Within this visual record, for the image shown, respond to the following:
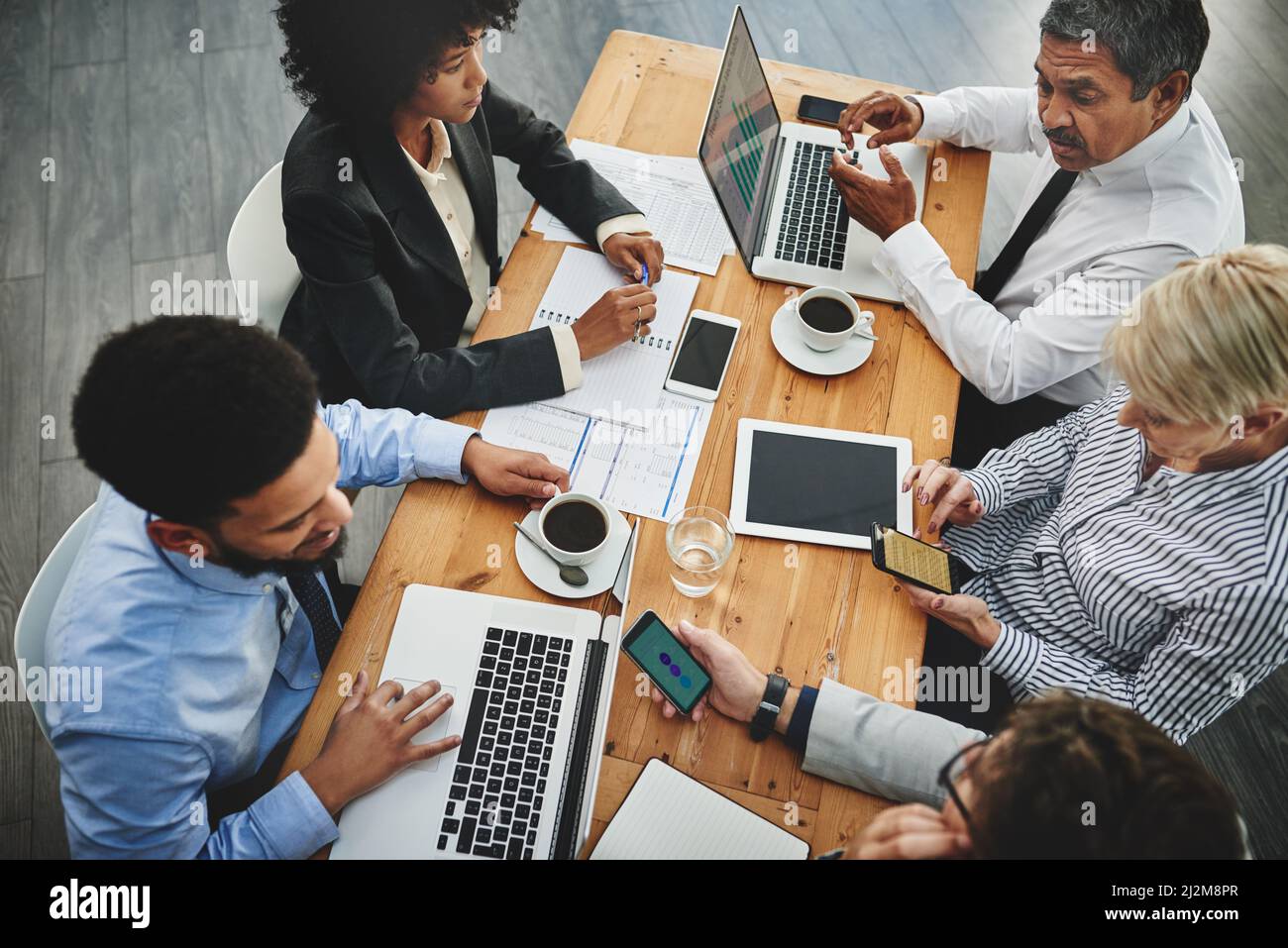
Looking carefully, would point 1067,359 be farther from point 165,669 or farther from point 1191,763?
point 165,669

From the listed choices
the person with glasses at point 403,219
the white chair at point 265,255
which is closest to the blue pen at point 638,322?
the person with glasses at point 403,219

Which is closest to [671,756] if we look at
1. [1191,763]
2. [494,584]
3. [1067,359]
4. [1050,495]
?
[494,584]

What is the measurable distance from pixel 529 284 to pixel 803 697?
3.22 ft

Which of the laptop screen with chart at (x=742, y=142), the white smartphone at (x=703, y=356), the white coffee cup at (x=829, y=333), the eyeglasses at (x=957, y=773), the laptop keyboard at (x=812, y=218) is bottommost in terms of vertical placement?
the white smartphone at (x=703, y=356)

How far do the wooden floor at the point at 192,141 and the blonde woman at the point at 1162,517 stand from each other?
1.02 m

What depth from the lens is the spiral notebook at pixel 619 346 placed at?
5.20ft

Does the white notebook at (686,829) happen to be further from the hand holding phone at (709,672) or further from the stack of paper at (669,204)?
the stack of paper at (669,204)

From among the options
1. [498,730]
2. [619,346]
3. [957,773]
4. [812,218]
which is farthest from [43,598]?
[812,218]

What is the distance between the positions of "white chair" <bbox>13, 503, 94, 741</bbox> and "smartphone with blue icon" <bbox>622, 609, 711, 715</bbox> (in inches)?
31.7

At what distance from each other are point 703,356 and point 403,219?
24.9 inches

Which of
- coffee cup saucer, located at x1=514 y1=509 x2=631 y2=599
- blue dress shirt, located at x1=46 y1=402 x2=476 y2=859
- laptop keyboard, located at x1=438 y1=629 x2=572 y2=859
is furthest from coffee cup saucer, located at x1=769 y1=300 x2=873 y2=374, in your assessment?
blue dress shirt, located at x1=46 y1=402 x2=476 y2=859

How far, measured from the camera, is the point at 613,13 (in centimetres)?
353

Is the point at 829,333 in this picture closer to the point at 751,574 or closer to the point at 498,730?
the point at 751,574

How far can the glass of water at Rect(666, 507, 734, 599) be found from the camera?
1.39 metres
